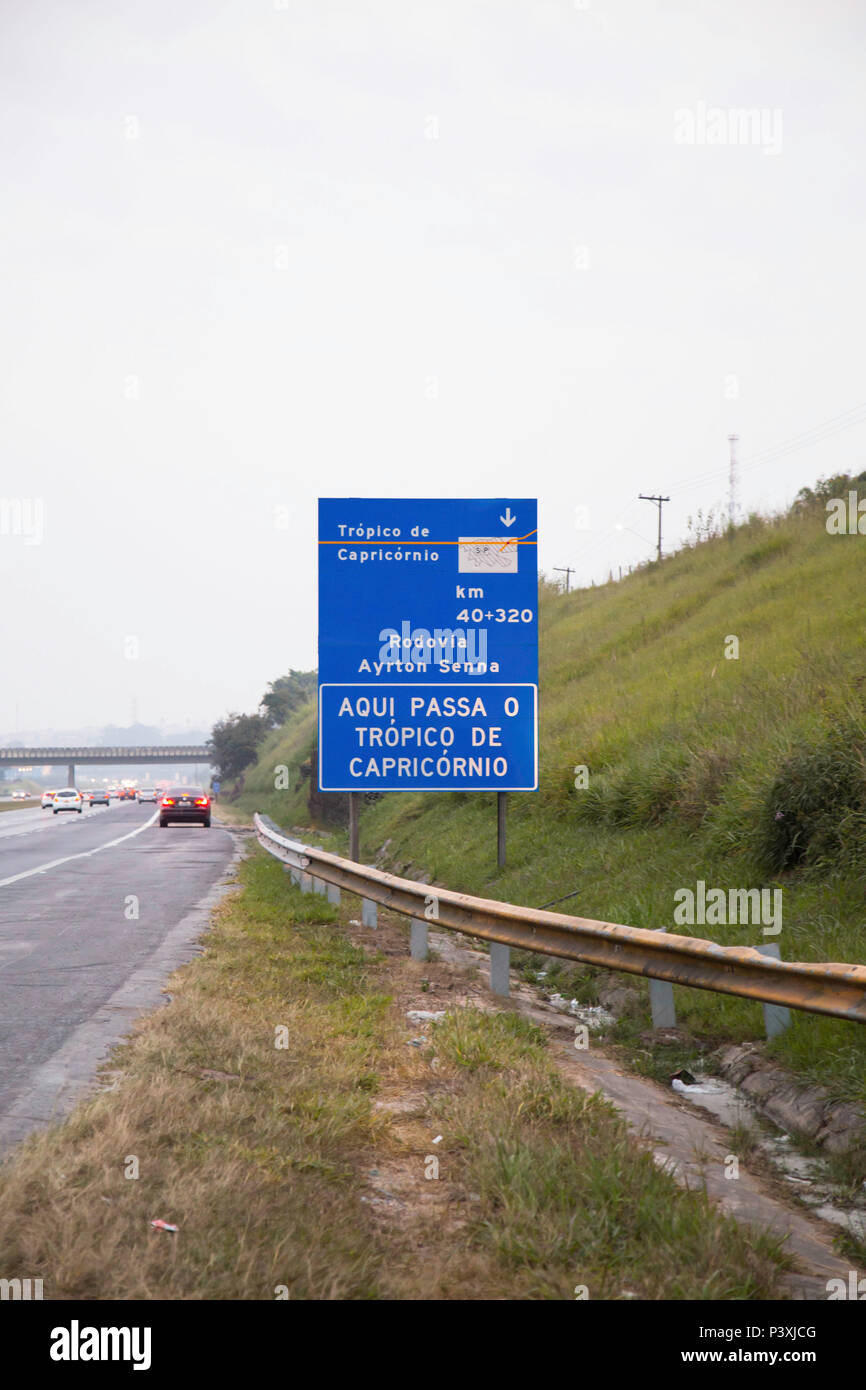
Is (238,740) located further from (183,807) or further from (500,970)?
(500,970)

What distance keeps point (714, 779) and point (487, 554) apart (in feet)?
14.2

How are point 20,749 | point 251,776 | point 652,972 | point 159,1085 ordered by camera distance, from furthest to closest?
1. point 20,749
2. point 251,776
3. point 652,972
4. point 159,1085

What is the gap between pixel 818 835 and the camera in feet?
31.1

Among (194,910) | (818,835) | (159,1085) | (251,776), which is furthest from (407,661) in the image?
(251,776)

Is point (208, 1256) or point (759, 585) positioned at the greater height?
point (759, 585)

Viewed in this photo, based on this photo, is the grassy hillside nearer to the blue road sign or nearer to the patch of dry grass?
the blue road sign

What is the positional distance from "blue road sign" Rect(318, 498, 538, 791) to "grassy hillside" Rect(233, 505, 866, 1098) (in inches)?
64.6

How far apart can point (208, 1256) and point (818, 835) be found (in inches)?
273

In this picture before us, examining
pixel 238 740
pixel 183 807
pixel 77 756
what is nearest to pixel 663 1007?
pixel 183 807

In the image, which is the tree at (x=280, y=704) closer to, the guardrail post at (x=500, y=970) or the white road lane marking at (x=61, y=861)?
the white road lane marking at (x=61, y=861)

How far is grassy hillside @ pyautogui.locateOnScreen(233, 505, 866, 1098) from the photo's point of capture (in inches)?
344

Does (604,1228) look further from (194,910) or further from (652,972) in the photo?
(194,910)

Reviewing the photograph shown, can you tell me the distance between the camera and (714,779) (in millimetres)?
12656
